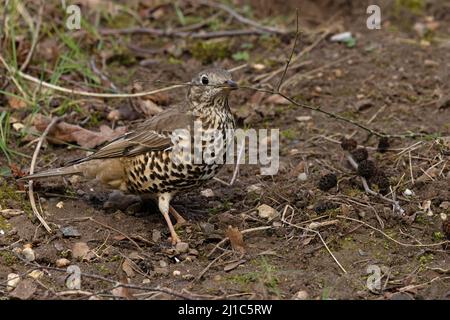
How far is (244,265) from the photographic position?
5.51 metres

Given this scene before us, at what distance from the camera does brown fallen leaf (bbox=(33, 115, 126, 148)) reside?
24.1 ft

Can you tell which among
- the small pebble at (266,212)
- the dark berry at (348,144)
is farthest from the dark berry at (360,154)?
the small pebble at (266,212)

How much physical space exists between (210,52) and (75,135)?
7.27 feet

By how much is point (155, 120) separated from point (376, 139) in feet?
7.03

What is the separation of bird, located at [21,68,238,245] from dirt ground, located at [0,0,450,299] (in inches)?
11.1

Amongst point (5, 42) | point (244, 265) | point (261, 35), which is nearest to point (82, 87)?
point (5, 42)

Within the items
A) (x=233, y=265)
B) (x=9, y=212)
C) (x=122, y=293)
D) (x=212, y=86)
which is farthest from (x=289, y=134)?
(x=122, y=293)

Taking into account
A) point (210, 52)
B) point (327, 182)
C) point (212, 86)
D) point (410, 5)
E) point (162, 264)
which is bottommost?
point (162, 264)

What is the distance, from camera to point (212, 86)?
6035 millimetres

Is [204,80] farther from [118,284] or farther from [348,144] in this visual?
[118,284]

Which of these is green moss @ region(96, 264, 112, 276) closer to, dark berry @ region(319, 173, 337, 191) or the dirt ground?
the dirt ground

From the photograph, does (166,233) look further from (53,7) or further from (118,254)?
(53,7)

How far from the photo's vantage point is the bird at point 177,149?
19.5ft
